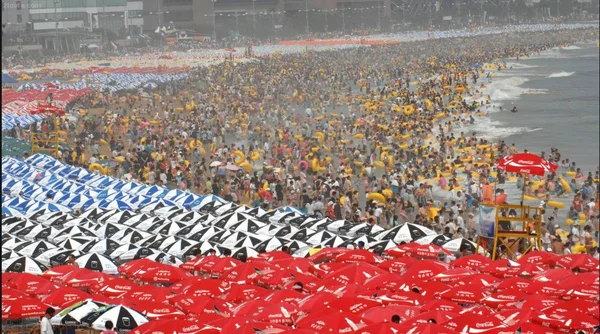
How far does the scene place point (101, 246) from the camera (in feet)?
76.6

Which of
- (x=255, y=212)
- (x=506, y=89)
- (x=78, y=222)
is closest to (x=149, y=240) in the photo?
(x=78, y=222)

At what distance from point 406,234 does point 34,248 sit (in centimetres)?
823

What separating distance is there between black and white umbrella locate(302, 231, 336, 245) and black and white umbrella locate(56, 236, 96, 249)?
5.04 m

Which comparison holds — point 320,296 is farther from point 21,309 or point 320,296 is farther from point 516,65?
point 516,65

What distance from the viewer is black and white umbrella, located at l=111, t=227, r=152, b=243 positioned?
24.5 meters

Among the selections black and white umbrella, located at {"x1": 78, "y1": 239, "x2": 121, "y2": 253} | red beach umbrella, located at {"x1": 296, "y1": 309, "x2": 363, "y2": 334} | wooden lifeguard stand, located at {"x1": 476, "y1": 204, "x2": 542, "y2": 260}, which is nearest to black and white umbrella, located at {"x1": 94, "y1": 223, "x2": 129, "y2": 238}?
black and white umbrella, located at {"x1": 78, "y1": 239, "x2": 121, "y2": 253}

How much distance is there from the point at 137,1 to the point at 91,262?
62915mm

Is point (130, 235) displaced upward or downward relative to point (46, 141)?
upward


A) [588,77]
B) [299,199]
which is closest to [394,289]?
[299,199]

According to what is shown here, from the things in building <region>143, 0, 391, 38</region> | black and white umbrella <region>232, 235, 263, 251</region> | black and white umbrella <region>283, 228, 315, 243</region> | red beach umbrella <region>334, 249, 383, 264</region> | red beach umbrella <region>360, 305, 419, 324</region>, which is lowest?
black and white umbrella <region>283, 228, 315, 243</region>

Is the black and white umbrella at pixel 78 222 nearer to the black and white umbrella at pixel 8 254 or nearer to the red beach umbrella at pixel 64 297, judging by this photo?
the black and white umbrella at pixel 8 254

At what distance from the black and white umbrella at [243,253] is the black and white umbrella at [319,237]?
147cm

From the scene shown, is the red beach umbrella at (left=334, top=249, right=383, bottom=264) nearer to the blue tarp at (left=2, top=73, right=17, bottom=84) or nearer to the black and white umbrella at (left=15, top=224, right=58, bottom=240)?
the black and white umbrella at (left=15, top=224, right=58, bottom=240)

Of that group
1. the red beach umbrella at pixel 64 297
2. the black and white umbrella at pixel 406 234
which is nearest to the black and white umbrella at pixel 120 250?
the red beach umbrella at pixel 64 297
